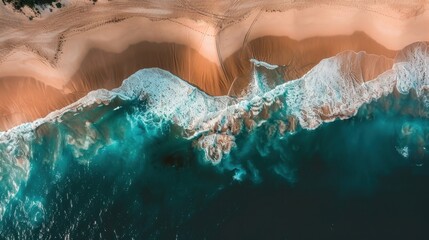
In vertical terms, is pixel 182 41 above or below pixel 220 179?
above

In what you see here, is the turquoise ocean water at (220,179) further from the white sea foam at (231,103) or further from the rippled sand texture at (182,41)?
the rippled sand texture at (182,41)

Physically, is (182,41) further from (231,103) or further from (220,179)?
(220,179)

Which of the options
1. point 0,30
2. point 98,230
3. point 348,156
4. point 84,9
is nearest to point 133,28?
point 84,9

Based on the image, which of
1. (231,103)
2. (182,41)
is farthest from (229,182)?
(182,41)

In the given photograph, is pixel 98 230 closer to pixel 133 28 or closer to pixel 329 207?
pixel 133 28

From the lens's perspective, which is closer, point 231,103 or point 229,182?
point 229,182

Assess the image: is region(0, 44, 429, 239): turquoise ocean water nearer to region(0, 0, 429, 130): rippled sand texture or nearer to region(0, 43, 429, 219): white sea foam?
region(0, 43, 429, 219): white sea foam

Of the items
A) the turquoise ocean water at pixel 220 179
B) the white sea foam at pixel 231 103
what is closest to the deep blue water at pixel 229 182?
the turquoise ocean water at pixel 220 179

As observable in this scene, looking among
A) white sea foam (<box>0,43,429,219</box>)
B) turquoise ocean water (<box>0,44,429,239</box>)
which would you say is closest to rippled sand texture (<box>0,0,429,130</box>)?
white sea foam (<box>0,43,429,219</box>)

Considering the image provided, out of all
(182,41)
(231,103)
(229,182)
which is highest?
(182,41)
